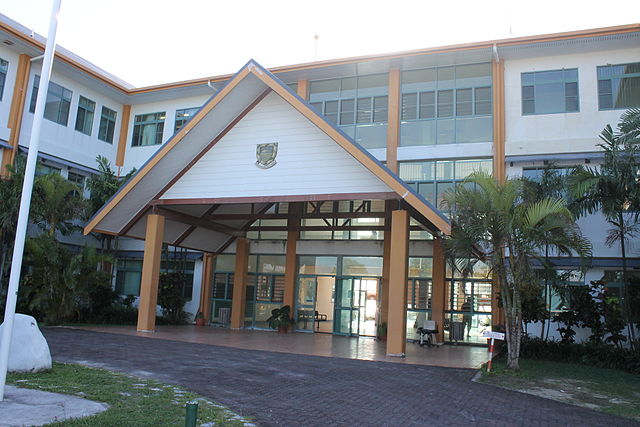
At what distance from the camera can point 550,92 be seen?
17922 mm

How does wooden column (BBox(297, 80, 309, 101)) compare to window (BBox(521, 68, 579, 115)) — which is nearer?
window (BBox(521, 68, 579, 115))

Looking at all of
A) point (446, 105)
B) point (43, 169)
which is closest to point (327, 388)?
point (446, 105)

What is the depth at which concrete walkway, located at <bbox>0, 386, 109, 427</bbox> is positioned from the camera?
5414 millimetres

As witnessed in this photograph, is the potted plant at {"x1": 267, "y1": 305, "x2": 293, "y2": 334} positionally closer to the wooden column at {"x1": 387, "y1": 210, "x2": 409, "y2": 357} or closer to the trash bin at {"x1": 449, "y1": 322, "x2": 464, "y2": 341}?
the trash bin at {"x1": 449, "y1": 322, "x2": 464, "y2": 341}

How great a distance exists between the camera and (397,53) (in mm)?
18875

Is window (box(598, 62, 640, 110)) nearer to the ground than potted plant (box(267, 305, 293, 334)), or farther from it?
farther from it

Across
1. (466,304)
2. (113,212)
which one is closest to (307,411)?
(113,212)

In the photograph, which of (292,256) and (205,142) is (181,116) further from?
(205,142)

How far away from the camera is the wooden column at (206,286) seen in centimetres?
2169

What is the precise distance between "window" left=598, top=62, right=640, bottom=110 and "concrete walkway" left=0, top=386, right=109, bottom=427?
56.2ft

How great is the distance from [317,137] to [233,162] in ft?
8.78

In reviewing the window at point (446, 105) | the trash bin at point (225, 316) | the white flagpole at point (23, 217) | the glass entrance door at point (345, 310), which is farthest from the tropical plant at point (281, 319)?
the white flagpole at point (23, 217)

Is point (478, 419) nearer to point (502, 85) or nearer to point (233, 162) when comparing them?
point (233, 162)

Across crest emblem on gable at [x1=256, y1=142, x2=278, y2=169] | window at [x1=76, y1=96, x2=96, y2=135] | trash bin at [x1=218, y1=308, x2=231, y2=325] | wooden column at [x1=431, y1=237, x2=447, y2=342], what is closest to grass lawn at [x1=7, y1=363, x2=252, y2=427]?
crest emblem on gable at [x1=256, y1=142, x2=278, y2=169]
